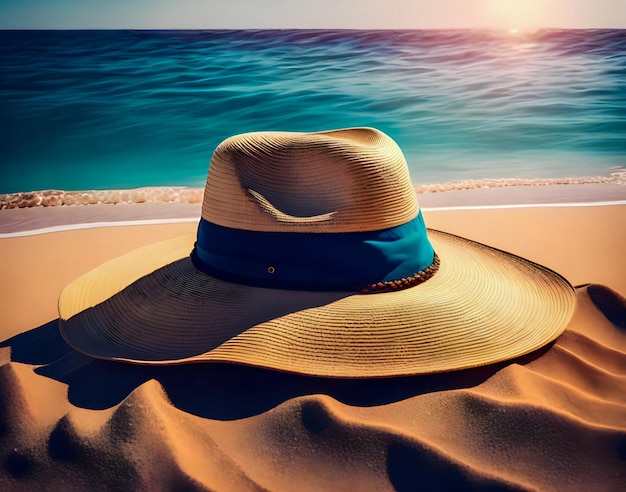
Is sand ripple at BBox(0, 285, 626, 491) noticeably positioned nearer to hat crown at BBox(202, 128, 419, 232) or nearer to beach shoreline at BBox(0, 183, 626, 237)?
hat crown at BBox(202, 128, 419, 232)

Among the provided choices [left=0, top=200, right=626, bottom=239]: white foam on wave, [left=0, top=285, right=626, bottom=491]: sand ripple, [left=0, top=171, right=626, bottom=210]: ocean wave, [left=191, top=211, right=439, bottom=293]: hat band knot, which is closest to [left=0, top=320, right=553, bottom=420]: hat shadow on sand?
[left=0, top=285, right=626, bottom=491]: sand ripple

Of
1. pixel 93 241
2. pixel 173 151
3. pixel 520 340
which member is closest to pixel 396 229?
pixel 520 340

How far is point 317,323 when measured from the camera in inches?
72.4

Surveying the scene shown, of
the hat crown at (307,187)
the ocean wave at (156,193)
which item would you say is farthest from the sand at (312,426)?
the ocean wave at (156,193)

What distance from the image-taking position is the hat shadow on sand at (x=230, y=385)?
1.75 meters

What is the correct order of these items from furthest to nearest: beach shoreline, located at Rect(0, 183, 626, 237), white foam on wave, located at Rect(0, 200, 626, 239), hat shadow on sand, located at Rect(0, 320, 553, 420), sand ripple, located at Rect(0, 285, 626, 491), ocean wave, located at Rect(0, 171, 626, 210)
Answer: ocean wave, located at Rect(0, 171, 626, 210) → beach shoreline, located at Rect(0, 183, 626, 237) → white foam on wave, located at Rect(0, 200, 626, 239) → hat shadow on sand, located at Rect(0, 320, 553, 420) → sand ripple, located at Rect(0, 285, 626, 491)

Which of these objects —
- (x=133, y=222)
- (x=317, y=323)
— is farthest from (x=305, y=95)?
(x=317, y=323)

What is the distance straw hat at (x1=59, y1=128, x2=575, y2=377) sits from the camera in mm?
1792

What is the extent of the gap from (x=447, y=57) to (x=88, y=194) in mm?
6225

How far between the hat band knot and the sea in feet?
19.9

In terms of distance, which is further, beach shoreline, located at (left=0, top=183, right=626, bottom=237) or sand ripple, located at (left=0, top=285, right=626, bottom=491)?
beach shoreline, located at (left=0, top=183, right=626, bottom=237)

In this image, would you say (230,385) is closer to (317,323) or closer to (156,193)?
(317,323)

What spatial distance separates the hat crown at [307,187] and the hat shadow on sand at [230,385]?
489 millimetres

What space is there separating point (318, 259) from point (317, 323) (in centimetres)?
22
